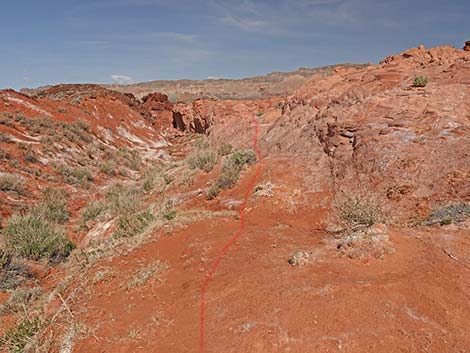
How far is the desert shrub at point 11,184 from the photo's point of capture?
1248cm

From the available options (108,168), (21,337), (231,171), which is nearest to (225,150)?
(231,171)

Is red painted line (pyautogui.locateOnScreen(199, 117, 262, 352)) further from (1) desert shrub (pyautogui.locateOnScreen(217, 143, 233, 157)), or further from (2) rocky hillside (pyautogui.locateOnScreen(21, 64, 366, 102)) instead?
Result: (2) rocky hillside (pyautogui.locateOnScreen(21, 64, 366, 102))

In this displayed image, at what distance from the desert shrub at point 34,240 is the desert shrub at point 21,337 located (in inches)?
168

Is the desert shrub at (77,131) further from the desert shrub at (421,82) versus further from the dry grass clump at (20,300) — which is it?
the desert shrub at (421,82)

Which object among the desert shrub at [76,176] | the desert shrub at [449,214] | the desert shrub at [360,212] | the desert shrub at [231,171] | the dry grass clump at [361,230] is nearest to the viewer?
the dry grass clump at [361,230]

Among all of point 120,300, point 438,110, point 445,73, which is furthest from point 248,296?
point 445,73

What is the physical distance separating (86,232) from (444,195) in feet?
33.6

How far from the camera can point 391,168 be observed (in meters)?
7.35

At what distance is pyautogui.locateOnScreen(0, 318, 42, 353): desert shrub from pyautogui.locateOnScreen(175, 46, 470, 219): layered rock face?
622cm

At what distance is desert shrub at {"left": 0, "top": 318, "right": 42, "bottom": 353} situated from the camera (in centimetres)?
416

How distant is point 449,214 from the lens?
5.48 m

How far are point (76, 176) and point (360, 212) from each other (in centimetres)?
1505

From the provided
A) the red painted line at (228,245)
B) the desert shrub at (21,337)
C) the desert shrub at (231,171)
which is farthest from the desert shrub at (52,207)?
the desert shrub at (21,337)

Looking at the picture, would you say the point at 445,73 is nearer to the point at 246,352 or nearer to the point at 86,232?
the point at 246,352
